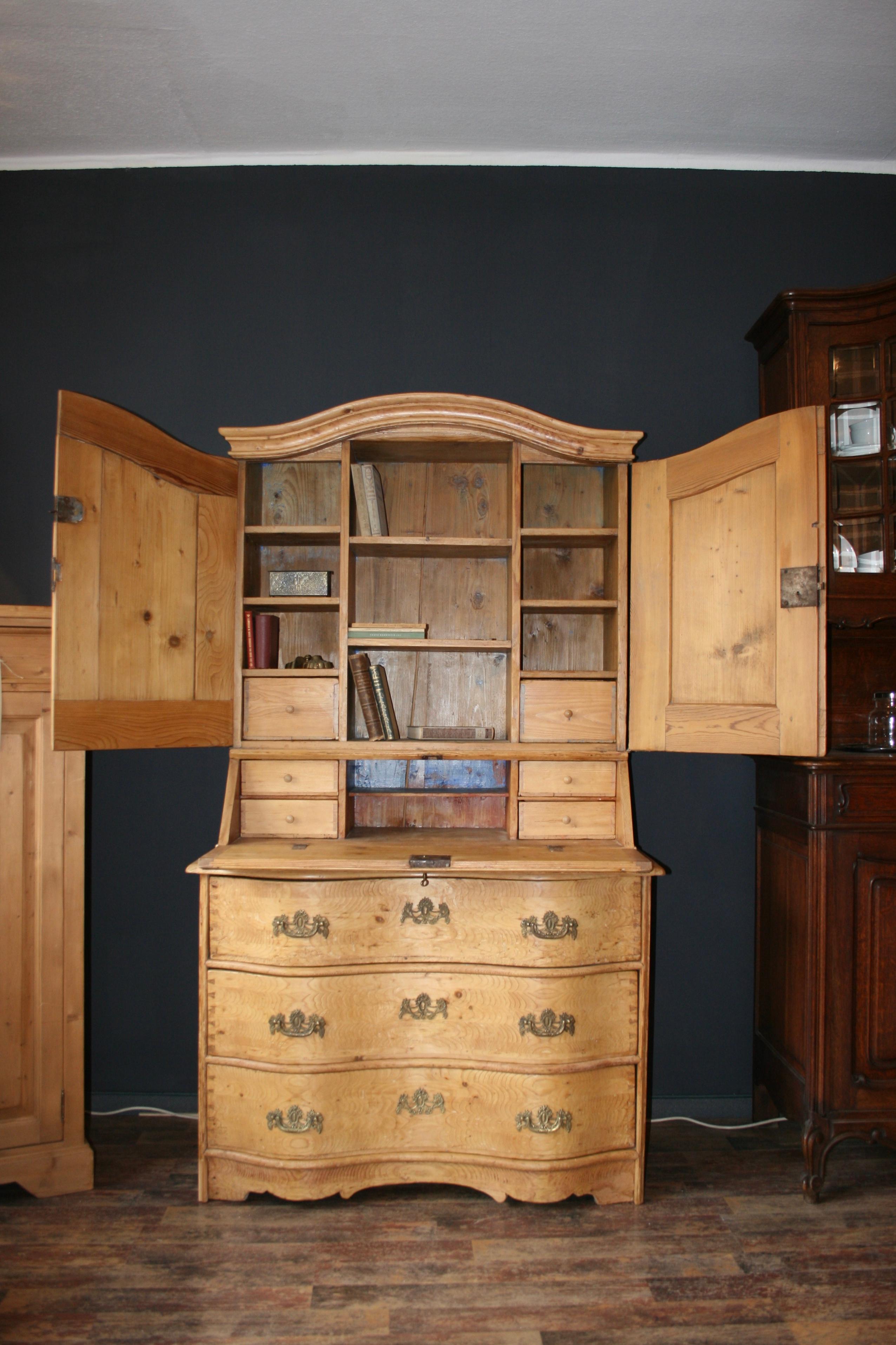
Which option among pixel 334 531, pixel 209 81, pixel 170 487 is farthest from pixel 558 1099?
pixel 209 81

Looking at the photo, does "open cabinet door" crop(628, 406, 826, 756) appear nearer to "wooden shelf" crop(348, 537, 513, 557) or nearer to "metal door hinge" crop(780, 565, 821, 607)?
"metal door hinge" crop(780, 565, 821, 607)

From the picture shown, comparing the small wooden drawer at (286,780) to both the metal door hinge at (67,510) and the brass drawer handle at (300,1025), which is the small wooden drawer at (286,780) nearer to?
the brass drawer handle at (300,1025)

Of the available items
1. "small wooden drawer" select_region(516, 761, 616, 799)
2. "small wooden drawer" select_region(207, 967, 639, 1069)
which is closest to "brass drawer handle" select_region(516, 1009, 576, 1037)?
"small wooden drawer" select_region(207, 967, 639, 1069)

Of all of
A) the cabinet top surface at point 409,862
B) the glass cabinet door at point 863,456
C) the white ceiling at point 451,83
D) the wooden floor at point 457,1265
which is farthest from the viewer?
the glass cabinet door at point 863,456

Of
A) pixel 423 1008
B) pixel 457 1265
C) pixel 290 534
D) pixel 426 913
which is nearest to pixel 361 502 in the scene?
pixel 290 534

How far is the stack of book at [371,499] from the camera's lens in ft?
7.68

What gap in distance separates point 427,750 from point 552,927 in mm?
567

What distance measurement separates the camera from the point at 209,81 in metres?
2.32

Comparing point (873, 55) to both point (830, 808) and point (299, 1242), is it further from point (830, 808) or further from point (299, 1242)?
point (299, 1242)

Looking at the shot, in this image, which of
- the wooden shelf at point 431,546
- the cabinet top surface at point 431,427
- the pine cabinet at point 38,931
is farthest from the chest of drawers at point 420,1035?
the cabinet top surface at point 431,427

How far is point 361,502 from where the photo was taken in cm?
237

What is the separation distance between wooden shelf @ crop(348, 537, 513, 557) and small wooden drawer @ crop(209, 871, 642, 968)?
3.01 feet

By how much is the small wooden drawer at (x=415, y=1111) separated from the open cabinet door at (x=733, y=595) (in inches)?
36.1

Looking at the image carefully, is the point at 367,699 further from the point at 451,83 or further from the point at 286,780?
the point at 451,83
